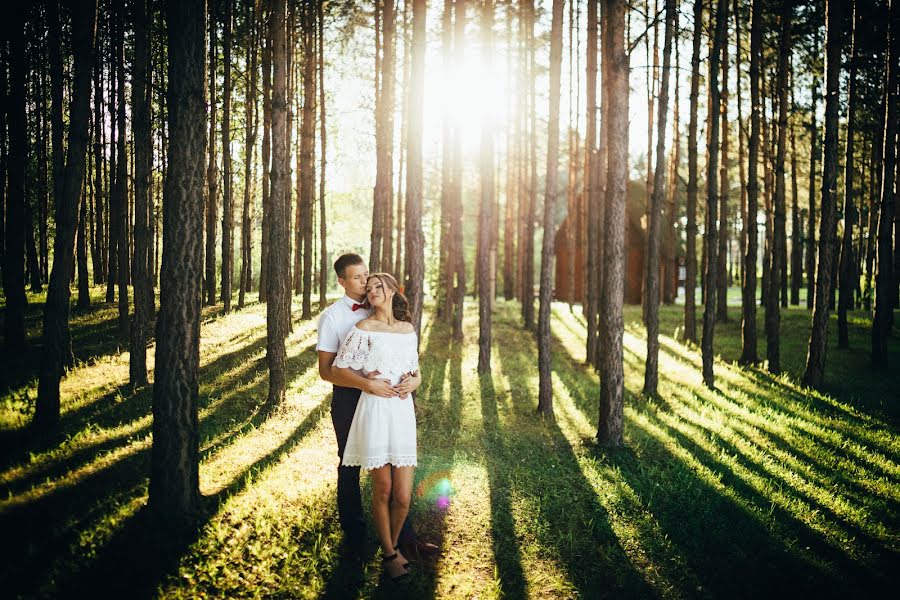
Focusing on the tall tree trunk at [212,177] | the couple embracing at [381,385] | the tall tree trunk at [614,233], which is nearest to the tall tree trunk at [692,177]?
the tall tree trunk at [614,233]

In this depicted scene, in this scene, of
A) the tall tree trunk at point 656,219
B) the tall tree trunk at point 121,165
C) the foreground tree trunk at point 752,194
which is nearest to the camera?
the tall tree trunk at point 656,219

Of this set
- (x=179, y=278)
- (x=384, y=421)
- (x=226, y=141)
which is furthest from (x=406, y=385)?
(x=226, y=141)

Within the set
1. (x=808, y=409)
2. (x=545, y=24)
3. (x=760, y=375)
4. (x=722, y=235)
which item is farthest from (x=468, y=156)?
(x=808, y=409)

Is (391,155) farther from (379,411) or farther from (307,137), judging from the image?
(379,411)

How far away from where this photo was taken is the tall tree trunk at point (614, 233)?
655 cm

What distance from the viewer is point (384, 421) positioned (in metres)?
3.47

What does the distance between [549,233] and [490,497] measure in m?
4.47

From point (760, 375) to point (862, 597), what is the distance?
340 inches

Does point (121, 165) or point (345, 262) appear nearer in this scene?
point (345, 262)

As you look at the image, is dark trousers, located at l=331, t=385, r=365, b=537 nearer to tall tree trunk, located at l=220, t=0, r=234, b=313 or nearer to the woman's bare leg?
the woman's bare leg

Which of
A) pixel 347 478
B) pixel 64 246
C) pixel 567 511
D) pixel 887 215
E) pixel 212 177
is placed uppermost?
pixel 212 177

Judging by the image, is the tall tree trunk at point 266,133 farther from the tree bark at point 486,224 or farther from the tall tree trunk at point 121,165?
the tree bark at point 486,224

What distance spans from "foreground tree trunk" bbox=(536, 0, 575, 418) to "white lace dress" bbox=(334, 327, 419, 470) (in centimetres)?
460

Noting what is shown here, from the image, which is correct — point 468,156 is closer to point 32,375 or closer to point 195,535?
point 32,375
